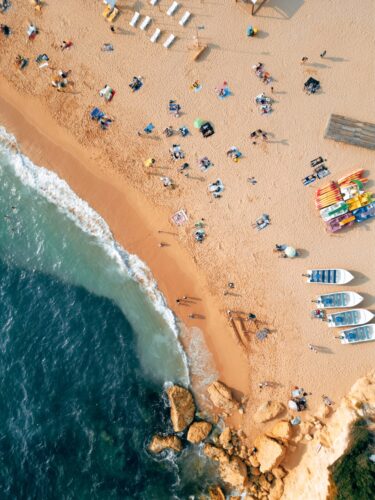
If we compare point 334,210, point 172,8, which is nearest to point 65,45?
point 172,8

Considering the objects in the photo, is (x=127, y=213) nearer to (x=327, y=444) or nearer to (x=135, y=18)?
(x=135, y=18)

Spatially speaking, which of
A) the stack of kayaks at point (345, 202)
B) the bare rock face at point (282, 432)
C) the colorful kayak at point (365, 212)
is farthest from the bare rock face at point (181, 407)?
the colorful kayak at point (365, 212)

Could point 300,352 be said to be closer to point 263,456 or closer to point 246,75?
point 263,456

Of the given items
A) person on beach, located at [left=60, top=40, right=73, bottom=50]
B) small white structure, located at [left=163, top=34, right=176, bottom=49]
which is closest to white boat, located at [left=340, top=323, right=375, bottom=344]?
small white structure, located at [left=163, top=34, right=176, bottom=49]

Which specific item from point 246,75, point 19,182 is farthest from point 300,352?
point 19,182

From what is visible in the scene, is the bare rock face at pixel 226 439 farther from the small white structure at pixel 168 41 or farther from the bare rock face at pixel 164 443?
the small white structure at pixel 168 41

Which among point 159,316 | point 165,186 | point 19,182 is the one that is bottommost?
point 159,316

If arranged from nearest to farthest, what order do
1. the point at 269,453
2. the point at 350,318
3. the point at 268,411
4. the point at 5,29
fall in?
the point at 269,453
the point at 350,318
the point at 268,411
the point at 5,29
